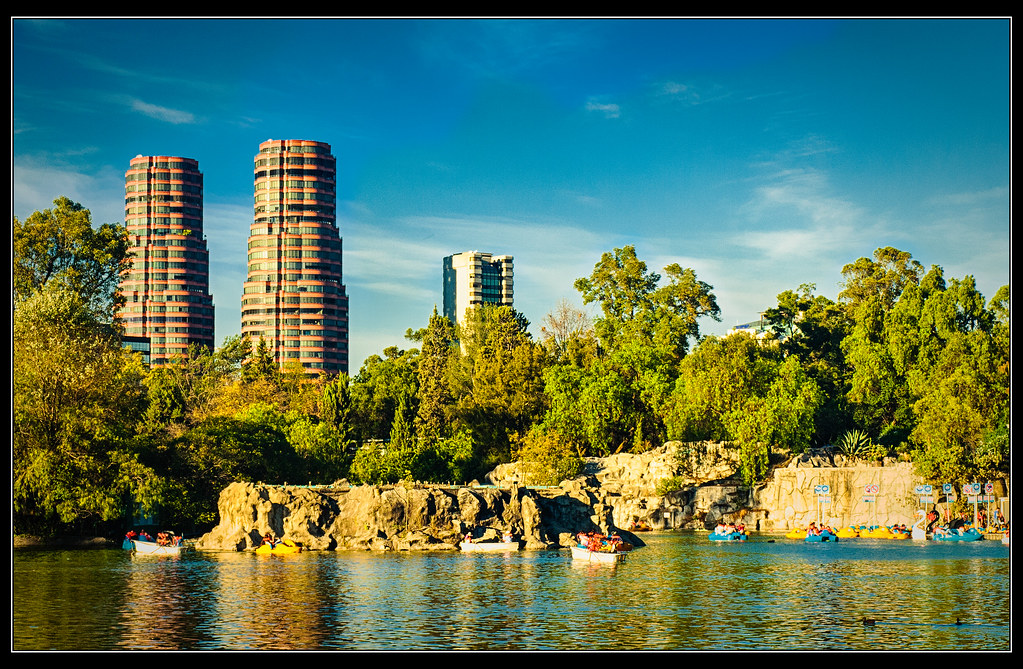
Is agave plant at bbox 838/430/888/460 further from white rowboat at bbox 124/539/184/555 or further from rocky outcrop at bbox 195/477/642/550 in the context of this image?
white rowboat at bbox 124/539/184/555

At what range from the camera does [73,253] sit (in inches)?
2596

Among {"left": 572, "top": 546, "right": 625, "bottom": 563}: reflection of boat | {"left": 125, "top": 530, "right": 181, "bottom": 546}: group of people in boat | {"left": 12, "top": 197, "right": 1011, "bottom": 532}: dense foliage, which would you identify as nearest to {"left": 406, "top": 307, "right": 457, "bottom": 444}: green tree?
{"left": 12, "top": 197, "right": 1011, "bottom": 532}: dense foliage

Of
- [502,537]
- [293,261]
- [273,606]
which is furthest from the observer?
[293,261]

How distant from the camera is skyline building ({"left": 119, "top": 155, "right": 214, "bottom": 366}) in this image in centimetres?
13800

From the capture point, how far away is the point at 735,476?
7194 centimetres

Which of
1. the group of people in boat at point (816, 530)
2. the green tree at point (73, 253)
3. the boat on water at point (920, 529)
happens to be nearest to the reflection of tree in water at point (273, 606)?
the green tree at point (73, 253)

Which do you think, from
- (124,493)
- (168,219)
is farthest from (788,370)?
(168,219)

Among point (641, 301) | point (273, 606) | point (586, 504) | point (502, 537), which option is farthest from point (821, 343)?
point (273, 606)

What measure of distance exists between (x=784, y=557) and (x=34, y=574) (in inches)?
1229

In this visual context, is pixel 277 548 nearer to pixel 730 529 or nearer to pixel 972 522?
pixel 730 529

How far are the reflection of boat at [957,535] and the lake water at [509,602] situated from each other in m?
7.22

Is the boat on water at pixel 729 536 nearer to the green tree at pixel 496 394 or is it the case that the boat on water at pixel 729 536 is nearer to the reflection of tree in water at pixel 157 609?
the green tree at pixel 496 394

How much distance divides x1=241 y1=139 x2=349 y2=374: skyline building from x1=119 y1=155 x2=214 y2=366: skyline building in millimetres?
7711

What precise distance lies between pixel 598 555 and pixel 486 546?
304 inches
